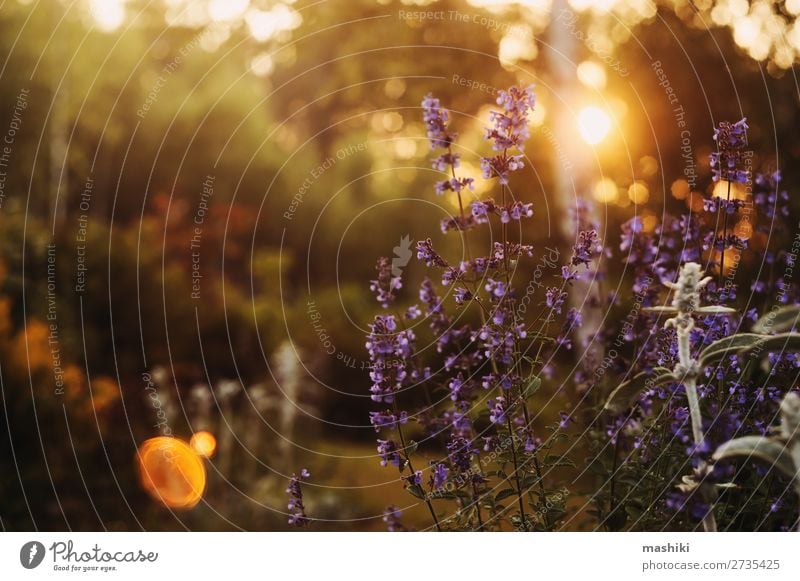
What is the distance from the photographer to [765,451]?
1491mm

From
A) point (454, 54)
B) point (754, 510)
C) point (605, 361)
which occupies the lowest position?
point (754, 510)

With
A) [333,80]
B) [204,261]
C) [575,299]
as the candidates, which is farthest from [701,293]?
[204,261]

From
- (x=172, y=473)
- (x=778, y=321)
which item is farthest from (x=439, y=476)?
(x=172, y=473)

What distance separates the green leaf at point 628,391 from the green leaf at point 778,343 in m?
0.21

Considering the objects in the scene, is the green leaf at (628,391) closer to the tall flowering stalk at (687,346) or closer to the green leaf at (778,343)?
the tall flowering stalk at (687,346)

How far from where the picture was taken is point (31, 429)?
10.9 feet

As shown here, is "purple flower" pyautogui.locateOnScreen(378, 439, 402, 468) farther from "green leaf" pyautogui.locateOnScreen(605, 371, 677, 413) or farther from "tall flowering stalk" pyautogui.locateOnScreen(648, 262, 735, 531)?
"tall flowering stalk" pyautogui.locateOnScreen(648, 262, 735, 531)

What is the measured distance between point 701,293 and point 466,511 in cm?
90

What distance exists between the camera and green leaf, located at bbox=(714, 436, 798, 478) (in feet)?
4.90

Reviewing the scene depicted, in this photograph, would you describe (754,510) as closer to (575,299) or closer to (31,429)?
(575,299)

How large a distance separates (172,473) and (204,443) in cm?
56

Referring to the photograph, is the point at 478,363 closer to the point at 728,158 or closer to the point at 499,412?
the point at 499,412
